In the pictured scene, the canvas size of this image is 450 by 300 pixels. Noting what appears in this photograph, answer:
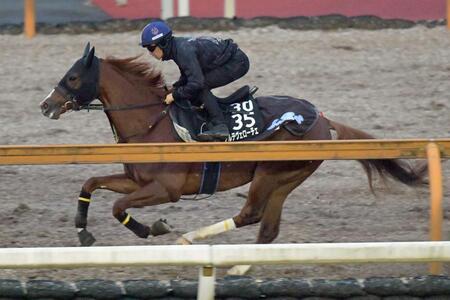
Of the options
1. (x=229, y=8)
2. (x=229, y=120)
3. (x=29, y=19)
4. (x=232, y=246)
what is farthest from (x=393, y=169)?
(x=29, y=19)

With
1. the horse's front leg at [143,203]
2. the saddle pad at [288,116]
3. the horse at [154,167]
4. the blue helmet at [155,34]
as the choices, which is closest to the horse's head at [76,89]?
the horse at [154,167]

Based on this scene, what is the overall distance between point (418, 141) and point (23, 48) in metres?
7.34

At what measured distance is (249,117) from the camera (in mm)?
8250

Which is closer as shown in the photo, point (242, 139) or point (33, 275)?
point (33, 275)

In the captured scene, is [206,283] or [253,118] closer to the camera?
[206,283]

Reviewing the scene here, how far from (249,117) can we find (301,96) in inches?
162

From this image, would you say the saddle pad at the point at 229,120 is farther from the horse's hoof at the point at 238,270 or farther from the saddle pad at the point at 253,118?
the horse's hoof at the point at 238,270

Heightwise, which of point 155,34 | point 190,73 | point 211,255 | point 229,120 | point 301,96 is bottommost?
point 301,96

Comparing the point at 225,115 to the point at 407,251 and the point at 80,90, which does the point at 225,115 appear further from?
the point at 407,251

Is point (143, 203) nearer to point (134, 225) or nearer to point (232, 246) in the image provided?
point (134, 225)

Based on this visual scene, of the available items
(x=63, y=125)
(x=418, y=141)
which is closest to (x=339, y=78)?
(x=63, y=125)

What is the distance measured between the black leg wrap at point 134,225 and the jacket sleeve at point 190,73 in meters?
0.88

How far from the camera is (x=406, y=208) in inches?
370

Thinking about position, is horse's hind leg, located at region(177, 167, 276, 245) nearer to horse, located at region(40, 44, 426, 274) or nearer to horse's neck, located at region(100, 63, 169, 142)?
horse, located at region(40, 44, 426, 274)
